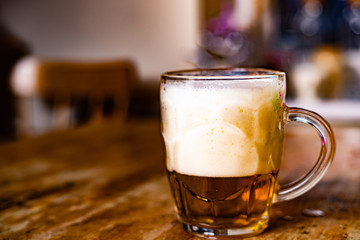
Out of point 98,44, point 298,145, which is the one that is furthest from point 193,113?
point 98,44

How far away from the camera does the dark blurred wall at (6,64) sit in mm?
3215

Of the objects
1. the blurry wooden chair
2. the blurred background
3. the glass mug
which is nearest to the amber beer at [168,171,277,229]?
the glass mug

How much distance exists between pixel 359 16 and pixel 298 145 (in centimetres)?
554

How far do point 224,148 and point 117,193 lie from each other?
0.22 m

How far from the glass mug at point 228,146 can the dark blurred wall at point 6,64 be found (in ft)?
9.79

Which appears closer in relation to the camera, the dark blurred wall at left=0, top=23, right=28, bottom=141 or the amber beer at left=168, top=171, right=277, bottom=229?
the amber beer at left=168, top=171, right=277, bottom=229

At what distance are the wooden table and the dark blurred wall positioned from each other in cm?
245

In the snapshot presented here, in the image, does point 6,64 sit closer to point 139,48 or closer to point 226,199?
point 139,48

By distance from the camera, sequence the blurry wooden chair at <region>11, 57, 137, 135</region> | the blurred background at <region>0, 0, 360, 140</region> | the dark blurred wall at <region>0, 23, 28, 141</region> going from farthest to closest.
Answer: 1. the dark blurred wall at <region>0, 23, 28, 141</region>
2. the blurred background at <region>0, 0, 360, 140</region>
3. the blurry wooden chair at <region>11, 57, 137, 135</region>

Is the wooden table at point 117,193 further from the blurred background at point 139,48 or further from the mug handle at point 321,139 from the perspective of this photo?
the blurred background at point 139,48

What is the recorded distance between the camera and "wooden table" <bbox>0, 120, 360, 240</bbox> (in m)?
0.45

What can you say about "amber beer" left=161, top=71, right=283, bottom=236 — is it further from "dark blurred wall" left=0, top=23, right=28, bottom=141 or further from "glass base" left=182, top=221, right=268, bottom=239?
"dark blurred wall" left=0, top=23, right=28, bottom=141

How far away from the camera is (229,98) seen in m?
0.40

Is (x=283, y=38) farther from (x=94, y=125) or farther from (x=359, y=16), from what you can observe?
(x=94, y=125)
